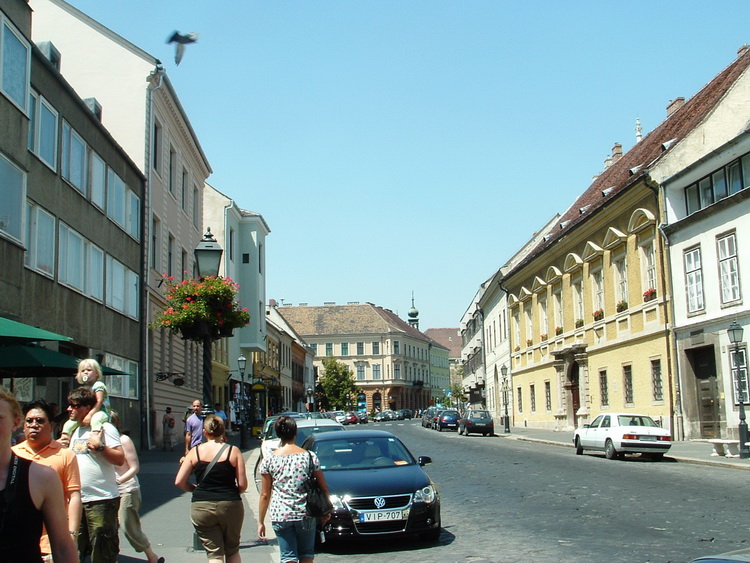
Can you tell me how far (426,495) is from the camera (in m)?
10.7

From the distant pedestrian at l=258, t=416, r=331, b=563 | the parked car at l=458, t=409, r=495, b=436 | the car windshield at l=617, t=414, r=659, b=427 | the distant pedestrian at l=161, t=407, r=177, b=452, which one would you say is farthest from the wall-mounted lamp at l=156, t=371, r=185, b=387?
the distant pedestrian at l=258, t=416, r=331, b=563

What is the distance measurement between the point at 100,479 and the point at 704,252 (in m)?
25.4

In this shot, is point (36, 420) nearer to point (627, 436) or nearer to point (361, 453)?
point (361, 453)

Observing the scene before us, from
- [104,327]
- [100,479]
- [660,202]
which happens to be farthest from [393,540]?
[660,202]

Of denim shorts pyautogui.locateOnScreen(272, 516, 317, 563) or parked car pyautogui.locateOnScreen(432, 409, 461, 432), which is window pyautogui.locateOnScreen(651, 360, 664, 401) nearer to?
parked car pyautogui.locateOnScreen(432, 409, 461, 432)

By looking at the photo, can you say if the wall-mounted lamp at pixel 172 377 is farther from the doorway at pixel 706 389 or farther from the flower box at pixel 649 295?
the doorway at pixel 706 389

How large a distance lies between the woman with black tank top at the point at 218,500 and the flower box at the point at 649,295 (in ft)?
90.4

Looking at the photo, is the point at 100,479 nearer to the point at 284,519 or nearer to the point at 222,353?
the point at 284,519

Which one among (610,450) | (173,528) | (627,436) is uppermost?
(627,436)

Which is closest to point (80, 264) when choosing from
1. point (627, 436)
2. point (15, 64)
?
point (15, 64)

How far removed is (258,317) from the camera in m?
58.2

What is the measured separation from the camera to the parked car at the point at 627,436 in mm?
24922

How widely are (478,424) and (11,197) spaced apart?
32881 mm

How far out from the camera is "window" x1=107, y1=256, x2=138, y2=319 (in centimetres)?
2673
